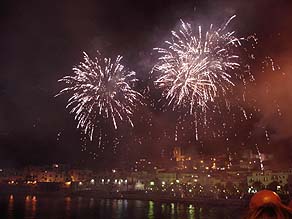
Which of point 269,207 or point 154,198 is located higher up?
point 269,207

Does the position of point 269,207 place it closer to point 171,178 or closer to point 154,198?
point 154,198

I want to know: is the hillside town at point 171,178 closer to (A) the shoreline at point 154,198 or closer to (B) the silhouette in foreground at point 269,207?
(A) the shoreline at point 154,198

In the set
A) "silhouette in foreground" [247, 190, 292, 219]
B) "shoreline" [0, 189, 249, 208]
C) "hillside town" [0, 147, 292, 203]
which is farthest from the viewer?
"hillside town" [0, 147, 292, 203]

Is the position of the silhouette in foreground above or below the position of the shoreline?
above

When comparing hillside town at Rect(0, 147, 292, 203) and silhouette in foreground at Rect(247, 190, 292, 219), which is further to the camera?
hillside town at Rect(0, 147, 292, 203)

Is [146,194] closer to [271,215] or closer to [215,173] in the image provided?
[215,173]

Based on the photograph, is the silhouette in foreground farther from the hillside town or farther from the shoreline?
the hillside town

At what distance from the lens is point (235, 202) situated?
3994cm

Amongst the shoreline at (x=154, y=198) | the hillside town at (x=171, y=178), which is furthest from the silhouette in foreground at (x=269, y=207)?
the hillside town at (x=171, y=178)

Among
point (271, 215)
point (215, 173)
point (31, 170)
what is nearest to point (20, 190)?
point (31, 170)

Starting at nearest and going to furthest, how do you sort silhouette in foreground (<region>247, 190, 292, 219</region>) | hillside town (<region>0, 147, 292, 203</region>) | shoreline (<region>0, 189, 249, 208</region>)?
silhouette in foreground (<region>247, 190, 292, 219</region>)
shoreline (<region>0, 189, 249, 208</region>)
hillside town (<region>0, 147, 292, 203</region>)

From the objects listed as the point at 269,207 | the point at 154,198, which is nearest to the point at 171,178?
the point at 154,198

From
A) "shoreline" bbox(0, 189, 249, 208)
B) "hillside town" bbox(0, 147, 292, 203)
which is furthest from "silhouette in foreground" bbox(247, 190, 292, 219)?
"hillside town" bbox(0, 147, 292, 203)

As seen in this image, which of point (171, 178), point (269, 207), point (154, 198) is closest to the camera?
point (269, 207)
